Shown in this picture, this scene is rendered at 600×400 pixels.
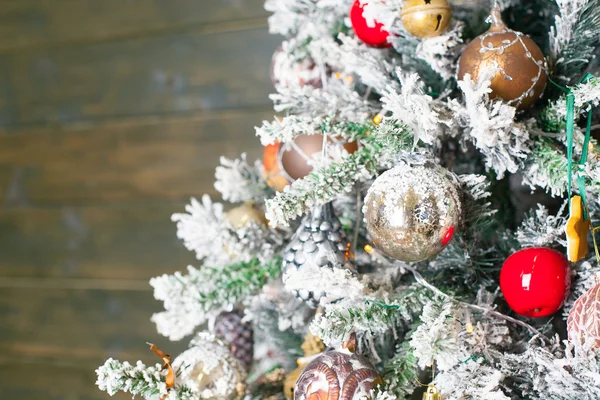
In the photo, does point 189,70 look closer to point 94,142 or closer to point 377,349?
point 94,142

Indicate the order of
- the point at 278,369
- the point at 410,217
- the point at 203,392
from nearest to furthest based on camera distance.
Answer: the point at 410,217, the point at 203,392, the point at 278,369

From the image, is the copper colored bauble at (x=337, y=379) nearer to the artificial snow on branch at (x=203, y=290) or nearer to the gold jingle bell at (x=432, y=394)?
the gold jingle bell at (x=432, y=394)

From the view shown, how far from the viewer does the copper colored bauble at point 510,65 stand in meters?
0.53

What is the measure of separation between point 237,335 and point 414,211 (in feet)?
1.00

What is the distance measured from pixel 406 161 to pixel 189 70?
0.73m

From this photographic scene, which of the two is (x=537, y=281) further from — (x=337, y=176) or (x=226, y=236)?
(x=226, y=236)

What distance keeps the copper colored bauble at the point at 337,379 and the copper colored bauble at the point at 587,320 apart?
158 mm

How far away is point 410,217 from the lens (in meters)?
0.50

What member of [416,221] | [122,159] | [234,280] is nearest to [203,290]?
[234,280]

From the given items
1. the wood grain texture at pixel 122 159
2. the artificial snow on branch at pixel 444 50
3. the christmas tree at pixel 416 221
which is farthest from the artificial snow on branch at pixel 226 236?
the wood grain texture at pixel 122 159

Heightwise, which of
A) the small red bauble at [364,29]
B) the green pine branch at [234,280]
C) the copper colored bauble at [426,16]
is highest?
the small red bauble at [364,29]

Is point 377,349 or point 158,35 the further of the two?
point 158,35

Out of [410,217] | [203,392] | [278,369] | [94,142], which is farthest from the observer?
[94,142]

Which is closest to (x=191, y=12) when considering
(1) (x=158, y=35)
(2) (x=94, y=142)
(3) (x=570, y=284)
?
(1) (x=158, y=35)
